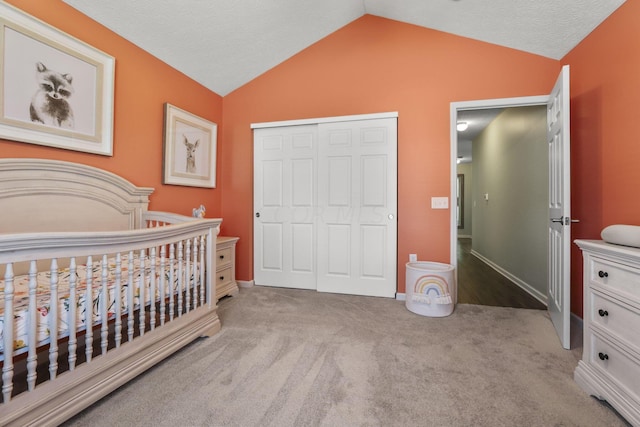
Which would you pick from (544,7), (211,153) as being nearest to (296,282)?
(211,153)

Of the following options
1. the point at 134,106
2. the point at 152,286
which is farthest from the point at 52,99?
the point at 152,286

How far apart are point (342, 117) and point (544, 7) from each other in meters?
1.82

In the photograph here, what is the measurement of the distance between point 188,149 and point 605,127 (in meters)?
3.62

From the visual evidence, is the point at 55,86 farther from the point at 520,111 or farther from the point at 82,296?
the point at 520,111

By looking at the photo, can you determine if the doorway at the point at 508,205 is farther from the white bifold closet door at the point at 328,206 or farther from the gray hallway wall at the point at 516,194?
the white bifold closet door at the point at 328,206

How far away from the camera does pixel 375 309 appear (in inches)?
102

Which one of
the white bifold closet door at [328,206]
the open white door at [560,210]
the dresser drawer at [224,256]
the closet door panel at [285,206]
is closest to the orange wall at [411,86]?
the white bifold closet door at [328,206]

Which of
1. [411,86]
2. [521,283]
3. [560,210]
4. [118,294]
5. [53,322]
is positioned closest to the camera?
[53,322]

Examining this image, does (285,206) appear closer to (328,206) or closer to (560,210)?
(328,206)

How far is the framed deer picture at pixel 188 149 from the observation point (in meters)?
2.68

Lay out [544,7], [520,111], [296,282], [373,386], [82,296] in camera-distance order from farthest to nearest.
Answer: [520,111] < [296,282] < [544,7] < [373,386] < [82,296]

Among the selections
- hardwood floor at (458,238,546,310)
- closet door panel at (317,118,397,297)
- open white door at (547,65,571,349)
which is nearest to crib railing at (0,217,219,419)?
closet door panel at (317,118,397,297)

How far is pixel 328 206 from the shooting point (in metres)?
3.08

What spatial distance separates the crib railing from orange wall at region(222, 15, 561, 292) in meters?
2.06
